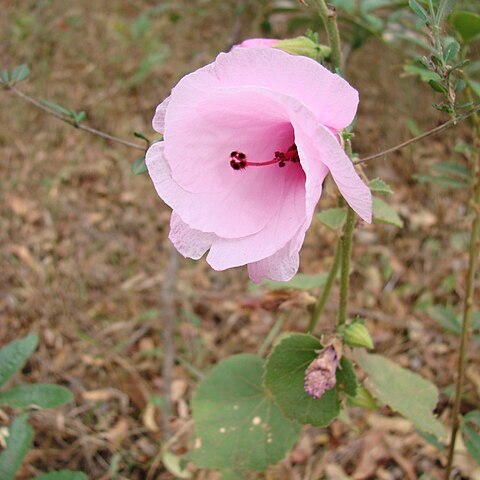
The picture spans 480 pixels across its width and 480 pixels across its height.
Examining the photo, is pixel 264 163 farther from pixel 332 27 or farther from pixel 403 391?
pixel 403 391

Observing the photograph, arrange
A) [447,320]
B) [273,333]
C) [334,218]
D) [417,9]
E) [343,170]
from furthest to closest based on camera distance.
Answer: [273,333] < [447,320] < [334,218] < [417,9] < [343,170]

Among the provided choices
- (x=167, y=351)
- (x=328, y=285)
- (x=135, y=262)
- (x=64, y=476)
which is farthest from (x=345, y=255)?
(x=135, y=262)

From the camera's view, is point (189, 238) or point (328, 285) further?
point (328, 285)

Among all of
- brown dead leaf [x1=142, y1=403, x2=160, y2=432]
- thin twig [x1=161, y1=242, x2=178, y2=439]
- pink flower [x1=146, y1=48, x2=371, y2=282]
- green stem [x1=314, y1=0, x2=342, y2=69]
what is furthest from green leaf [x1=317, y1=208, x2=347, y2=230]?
brown dead leaf [x1=142, y1=403, x2=160, y2=432]

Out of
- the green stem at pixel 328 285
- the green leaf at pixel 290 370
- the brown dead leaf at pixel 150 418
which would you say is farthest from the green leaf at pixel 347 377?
the brown dead leaf at pixel 150 418

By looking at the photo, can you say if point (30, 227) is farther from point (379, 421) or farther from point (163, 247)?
point (379, 421)

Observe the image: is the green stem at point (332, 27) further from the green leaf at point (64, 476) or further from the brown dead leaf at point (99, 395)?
the brown dead leaf at point (99, 395)
